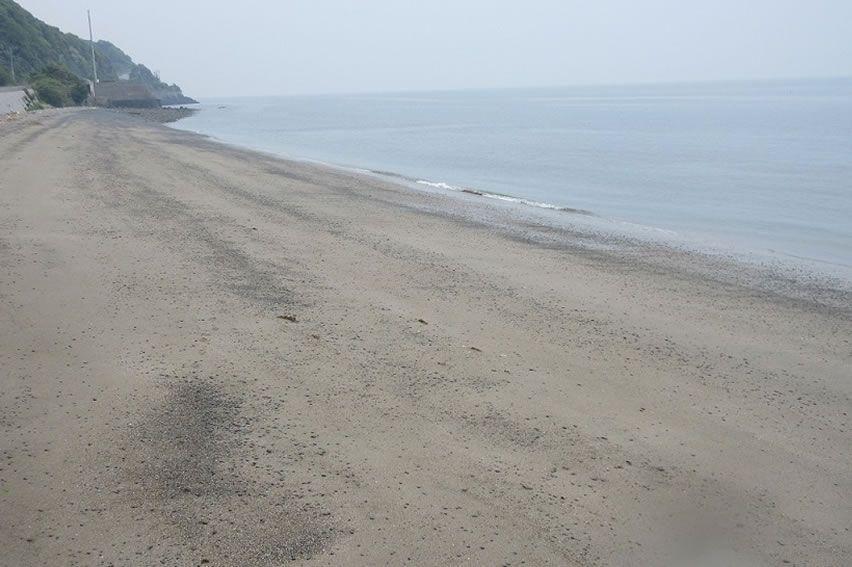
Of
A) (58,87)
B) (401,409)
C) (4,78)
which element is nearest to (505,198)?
(401,409)

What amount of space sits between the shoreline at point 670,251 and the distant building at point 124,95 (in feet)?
301

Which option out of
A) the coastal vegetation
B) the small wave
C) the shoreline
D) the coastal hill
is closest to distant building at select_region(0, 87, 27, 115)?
the coastal vegetation

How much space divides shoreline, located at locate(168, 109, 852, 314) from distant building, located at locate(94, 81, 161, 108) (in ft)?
301

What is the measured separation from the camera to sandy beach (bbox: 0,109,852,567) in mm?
3910

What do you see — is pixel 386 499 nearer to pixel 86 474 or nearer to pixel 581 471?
pixel 581 471

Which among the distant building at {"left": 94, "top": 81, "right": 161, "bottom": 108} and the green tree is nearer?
the green tree

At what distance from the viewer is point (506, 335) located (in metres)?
7.14

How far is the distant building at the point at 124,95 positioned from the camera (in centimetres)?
9612

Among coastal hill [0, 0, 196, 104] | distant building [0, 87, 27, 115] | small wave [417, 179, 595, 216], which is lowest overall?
small wave [417, 179, 595, 216]

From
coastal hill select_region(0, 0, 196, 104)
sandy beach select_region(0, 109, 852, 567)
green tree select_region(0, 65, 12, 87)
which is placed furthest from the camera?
coastal hill select_region(0, 0, 196, 104)

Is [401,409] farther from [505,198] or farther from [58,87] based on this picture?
[58,87]

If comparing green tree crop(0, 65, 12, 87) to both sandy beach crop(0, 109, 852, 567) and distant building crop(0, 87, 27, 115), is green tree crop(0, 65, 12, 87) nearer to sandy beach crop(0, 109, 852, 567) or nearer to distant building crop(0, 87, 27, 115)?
distant building crop(0, 87, 27, 115)

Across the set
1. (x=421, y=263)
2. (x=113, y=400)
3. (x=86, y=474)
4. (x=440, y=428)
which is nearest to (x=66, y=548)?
(x=86, y=474)

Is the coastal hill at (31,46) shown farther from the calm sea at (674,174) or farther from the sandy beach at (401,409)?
the sandy beach at (401,409)
